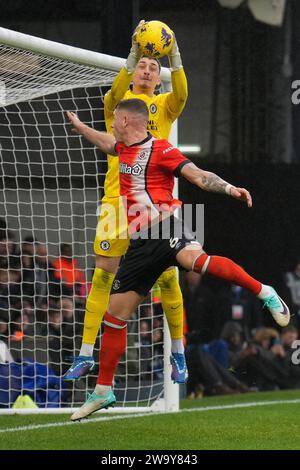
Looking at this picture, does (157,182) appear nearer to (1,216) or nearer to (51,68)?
(51,68)

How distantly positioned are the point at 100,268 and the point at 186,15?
7.38 m

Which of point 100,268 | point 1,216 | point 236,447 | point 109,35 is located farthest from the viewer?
point 109,35

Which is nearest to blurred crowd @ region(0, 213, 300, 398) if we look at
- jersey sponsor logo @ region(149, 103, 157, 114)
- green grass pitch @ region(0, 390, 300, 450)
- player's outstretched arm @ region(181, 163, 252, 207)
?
green grass pitch @ region(0, 390, 300, 450)

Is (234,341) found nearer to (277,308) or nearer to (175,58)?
(175,58)

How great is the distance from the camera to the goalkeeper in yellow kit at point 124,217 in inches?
347

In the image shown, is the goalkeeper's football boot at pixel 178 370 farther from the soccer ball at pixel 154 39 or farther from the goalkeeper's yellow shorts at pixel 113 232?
the soccer ball at pixel 154 39

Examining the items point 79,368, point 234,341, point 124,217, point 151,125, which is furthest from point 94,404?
point 234,341

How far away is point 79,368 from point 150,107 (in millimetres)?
2177

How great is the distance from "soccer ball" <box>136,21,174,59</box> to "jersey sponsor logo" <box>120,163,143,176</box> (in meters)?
1.10

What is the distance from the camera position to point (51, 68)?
941 cm

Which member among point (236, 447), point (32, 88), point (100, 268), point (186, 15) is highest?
point (186, 15)

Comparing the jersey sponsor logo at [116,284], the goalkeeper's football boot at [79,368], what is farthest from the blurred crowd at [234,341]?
the jersey sponsor logo at [116,284]

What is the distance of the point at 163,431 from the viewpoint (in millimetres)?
8344

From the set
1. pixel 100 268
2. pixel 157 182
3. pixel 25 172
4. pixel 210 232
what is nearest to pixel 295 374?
pixel 210 232
